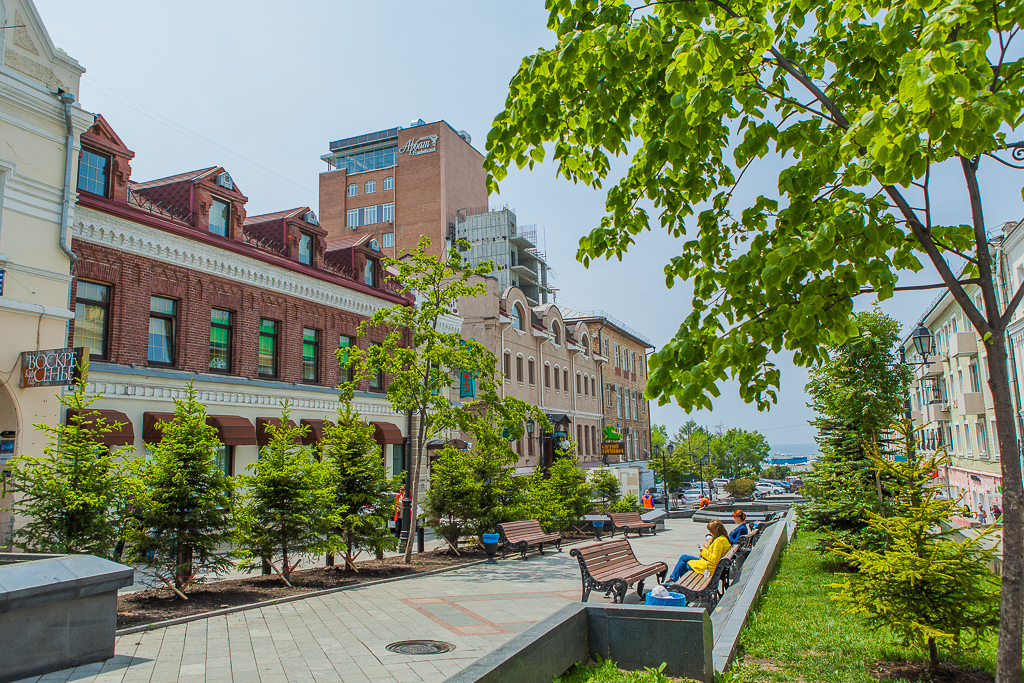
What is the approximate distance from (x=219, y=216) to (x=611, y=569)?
16.3 m

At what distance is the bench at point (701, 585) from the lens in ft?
30.8

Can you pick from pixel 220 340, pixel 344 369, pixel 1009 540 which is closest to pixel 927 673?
pixel 1009 540

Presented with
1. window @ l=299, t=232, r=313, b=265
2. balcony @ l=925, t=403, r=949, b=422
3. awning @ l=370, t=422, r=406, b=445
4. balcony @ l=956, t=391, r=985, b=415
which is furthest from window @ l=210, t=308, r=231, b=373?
balcony @ l=925, t=403, r=949, b=422

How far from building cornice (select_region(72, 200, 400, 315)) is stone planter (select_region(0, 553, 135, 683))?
460 inches

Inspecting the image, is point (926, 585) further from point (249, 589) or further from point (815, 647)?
point (249, 589)

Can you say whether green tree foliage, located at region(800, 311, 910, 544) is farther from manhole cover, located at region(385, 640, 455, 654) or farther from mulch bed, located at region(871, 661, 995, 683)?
manhole cover, located at region(385, 640, 455, 654)

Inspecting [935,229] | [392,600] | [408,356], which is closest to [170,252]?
[408,356]

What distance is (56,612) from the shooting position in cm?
702

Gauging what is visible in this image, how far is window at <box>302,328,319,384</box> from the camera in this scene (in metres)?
23.7

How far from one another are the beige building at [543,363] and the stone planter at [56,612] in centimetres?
2343

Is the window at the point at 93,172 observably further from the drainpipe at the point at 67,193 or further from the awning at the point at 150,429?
the awning at the point at 150,429

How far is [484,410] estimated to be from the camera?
33.7 meters

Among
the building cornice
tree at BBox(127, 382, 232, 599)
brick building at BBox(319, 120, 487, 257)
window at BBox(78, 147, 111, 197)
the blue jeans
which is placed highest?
brick building at BBox(319, 120, 487, 257)

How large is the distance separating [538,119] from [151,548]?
30.0ft
